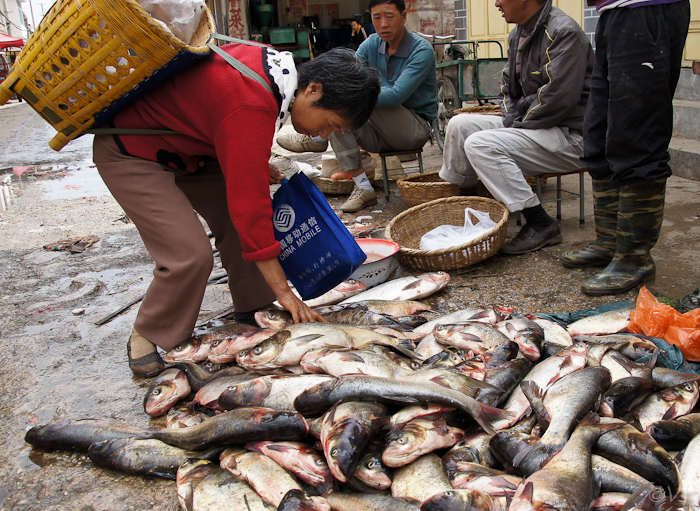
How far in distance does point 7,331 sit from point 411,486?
3.26 meters

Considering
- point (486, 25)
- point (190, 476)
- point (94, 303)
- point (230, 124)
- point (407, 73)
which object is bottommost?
point (94, 303)

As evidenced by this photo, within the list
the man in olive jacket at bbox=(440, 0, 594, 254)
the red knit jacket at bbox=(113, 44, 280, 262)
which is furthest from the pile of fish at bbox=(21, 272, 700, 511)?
the man in olive jacket at bbox=(440, 0, 594, 254)

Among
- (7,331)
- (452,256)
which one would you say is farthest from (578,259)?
(7,331)

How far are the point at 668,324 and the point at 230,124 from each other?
2.38 m

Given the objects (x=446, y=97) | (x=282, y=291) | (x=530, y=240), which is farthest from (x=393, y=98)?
(x=446, y=97)

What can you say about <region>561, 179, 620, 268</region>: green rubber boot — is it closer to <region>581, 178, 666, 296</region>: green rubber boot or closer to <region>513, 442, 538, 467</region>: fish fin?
<region>581, 178, 666, 296</region>: green rubber boot

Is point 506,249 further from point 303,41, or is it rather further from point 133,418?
point 303,41

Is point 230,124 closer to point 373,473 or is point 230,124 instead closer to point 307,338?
point 307,338

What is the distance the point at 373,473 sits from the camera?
77.8 inches

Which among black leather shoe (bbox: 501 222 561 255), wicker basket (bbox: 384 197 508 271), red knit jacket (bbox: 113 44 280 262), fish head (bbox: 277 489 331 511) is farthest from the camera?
black leather shoe (bbox: 501 222 561 255)

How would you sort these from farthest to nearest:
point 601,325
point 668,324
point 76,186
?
point 76,186, point 601,325, point 668,324

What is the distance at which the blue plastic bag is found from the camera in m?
3.21

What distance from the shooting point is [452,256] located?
13.7ft

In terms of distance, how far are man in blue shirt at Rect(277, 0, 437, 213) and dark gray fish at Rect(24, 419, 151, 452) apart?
4.07 metres
